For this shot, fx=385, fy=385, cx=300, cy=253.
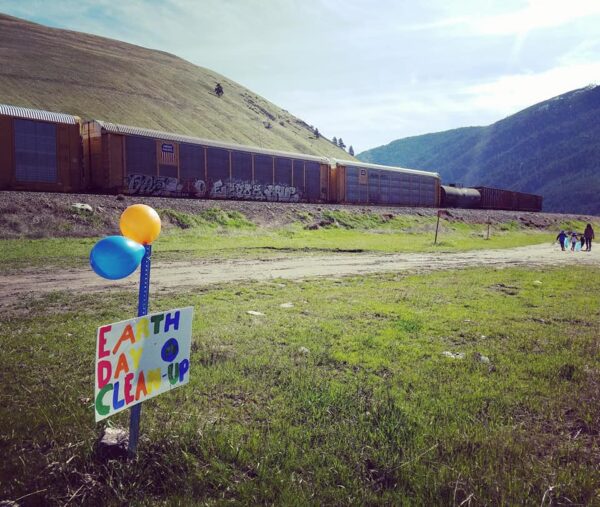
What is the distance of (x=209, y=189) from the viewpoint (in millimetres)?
27125

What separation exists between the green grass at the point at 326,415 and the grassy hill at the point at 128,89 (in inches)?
3188

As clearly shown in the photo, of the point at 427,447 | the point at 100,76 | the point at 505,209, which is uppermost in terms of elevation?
the point at 100,76

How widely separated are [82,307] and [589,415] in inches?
306

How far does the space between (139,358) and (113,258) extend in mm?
738

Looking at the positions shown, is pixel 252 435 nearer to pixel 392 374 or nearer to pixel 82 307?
pixel 392 374

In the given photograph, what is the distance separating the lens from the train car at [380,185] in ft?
119

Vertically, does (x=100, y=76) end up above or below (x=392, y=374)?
above

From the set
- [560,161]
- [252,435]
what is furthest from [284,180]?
[560,161]

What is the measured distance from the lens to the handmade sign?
2414 millimetres

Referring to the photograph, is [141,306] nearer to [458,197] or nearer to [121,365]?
[121,365]

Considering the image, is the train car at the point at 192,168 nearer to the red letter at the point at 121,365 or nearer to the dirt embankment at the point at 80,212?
the dirt embankment at the point at 80,212

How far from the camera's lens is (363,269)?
44.8 ft

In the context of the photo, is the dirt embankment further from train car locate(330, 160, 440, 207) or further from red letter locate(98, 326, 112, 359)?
red letter locate(98, 326, 112, 359)

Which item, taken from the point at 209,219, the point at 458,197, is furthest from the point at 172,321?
the point at 458,197
